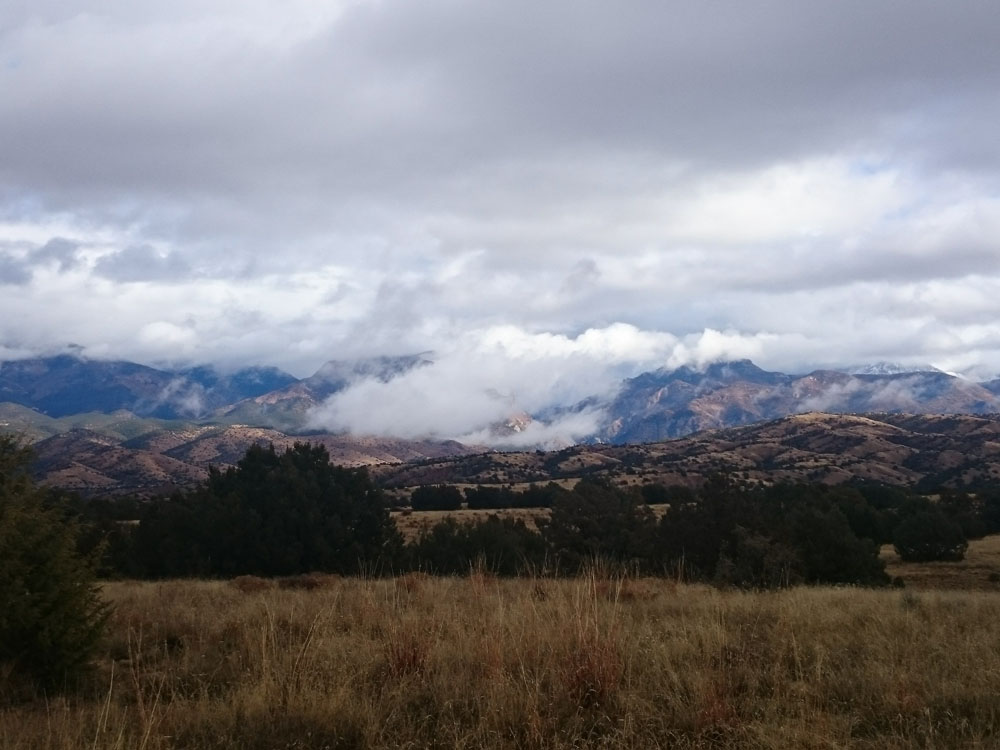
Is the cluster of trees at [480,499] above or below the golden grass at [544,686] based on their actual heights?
below

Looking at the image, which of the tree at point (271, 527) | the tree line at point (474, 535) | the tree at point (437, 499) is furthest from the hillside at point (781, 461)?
the tree at point (271, 527)

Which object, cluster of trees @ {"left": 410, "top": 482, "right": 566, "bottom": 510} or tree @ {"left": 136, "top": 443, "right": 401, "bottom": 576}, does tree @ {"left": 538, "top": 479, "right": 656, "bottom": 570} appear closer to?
tree @ {"left": 136, "top": 443, "right": 401, "bottom": 576}

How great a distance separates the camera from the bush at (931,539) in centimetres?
4069

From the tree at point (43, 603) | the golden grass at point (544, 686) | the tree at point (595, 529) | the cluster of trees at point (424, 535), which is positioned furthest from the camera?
the tree at point (595, 529)

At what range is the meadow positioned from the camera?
5340mm

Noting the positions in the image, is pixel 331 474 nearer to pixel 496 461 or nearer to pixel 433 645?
pixel 433 645

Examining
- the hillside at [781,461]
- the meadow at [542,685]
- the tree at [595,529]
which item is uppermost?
the meadow at [542,685]

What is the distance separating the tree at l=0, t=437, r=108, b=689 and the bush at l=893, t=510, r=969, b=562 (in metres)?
44.3

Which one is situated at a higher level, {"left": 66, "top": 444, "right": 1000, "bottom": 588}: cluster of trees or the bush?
{"left": 66, "top": 444, "right": 1000, "bottom": 588}: cluster of trees

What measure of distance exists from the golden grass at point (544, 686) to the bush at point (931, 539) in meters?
36.9

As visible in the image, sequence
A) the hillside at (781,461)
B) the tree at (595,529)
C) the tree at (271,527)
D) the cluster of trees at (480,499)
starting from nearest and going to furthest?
the tree at (271,527) → the tree at (595,529) → the cluster of trees at (480,499) → the hillside at (781,461)

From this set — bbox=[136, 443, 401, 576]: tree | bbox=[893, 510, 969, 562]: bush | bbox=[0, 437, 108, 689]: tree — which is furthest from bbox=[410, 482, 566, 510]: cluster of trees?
bbox=[0, 437, 108, 689]: tree

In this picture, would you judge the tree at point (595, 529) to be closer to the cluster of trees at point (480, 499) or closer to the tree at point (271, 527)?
the tree at point (271, 527)

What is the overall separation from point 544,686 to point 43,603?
540cm
